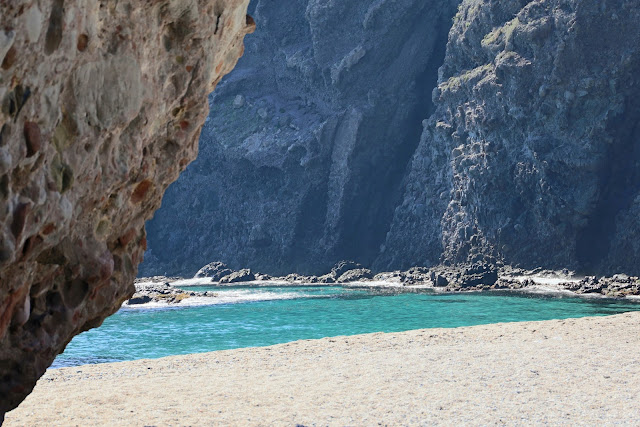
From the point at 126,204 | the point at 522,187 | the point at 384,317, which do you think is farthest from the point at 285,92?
the point at 126,204

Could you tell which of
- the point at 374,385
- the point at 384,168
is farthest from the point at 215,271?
the point at 374,385

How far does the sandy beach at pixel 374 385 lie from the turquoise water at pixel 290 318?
31.2 feet

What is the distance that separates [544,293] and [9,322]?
52040 mm

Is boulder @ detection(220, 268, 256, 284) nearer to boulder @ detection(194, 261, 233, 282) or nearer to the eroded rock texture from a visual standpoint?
boulder @ detection(194, 261, 233, 282)

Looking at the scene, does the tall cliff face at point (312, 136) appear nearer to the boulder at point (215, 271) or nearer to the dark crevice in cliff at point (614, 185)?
the boulder at point (215, 271)

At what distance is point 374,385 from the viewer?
14.7 metres

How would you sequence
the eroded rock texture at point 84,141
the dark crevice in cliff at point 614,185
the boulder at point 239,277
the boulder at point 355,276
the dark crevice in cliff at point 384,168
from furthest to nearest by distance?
1. the dark crevice in cliff at point 384,168
2. the boulder at point 239,277
3. the boulder at point 355,276
4. the dark crevice in cliff at point 614,185
5. the eroded rock texture at point 84,141

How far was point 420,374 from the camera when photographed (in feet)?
51.8

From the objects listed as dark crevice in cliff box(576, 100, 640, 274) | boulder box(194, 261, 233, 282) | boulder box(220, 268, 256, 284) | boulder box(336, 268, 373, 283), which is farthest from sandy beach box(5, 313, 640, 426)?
boulder box(194, 261, 233, 282)

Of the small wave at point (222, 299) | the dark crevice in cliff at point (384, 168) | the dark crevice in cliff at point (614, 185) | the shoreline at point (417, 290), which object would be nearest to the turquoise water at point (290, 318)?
the small wave at point (222, 299)

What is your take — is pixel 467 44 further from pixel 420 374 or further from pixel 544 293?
pixel 420 374

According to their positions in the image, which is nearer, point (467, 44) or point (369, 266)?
point (467, 44)

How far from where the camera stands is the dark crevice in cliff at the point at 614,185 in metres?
67.3

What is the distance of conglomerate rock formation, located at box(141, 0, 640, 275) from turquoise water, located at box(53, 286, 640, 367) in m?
19.1
